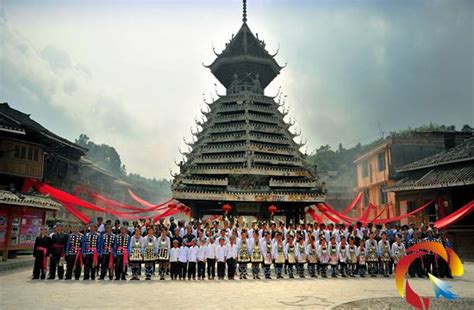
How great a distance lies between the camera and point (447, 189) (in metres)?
22.8

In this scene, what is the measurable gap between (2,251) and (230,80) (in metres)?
18.6

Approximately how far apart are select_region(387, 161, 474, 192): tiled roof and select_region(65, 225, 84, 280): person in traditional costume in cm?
2002

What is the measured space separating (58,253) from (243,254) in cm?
681

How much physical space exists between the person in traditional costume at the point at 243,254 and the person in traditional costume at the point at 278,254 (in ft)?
3.50

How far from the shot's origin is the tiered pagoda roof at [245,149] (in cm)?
2126

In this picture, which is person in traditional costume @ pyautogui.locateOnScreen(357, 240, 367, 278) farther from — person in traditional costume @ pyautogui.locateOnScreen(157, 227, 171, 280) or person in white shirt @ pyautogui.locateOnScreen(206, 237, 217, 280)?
person in traditional costume @ pyautogui.locateOnScreen(157, 227, 171, 280)

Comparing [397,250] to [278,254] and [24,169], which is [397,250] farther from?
[24,169]

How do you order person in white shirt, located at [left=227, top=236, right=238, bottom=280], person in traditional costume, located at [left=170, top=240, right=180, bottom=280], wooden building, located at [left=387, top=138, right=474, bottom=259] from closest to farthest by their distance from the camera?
person in traditional costume, located at [left=170, top=240, right=180, bottom=280]
person in white shirt, located at [left=227, top=236, right=238, bottom=280]
wooden building, located at [left=387, top=138, right=474, bottom=259]

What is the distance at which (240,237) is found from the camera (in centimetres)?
1449

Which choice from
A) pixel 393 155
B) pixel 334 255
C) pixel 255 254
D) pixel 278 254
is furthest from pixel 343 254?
pixel 393 155

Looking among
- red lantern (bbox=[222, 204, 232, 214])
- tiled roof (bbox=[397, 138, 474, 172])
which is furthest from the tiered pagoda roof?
tiled roof (bbox=[397, 138, 474, 172])

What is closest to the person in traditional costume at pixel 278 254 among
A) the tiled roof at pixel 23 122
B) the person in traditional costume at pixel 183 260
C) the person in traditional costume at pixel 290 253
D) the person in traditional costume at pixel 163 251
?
the person in traditional costume at pixel 290 253

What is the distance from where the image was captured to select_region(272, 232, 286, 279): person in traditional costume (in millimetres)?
14242

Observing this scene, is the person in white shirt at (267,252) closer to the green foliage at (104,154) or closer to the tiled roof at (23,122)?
the tiled roof at (23,122)
